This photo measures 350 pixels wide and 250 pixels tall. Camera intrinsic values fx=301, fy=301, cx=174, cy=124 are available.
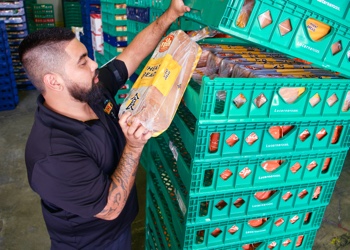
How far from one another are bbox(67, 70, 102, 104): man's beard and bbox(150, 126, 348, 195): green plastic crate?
0.53 m

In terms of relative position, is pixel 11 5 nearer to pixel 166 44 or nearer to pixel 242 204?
pixel 166 44

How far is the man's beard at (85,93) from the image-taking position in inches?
65.7

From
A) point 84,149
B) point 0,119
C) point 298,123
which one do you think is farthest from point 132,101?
point 0,119

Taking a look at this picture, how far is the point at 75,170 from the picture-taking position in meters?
1.47

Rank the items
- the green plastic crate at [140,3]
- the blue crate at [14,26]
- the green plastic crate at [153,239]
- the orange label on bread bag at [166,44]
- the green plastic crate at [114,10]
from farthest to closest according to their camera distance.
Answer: the blue crate at [14,26] → the green plastic crate at [114,10] → the green plastic crate at [140,3] → the green plastic crate at [153,239] → the orange label on bread bag at [166,44]

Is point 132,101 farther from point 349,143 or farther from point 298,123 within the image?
point 349,143

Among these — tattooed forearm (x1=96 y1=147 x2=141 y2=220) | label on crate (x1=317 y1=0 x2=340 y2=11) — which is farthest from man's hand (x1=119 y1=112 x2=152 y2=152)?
label on crate (x1=317 y1=0 x2=340 y2=11)

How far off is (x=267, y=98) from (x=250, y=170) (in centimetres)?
41

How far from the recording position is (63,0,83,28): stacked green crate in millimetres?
11570

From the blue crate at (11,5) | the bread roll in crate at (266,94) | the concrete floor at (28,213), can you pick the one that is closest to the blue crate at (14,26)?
the blue crate at (11,5)

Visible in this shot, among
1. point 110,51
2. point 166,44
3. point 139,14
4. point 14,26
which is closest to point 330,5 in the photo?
point 166,44

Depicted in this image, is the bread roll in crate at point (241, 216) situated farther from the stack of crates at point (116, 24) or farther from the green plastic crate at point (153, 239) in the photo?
the stack of crates at point (116, 24)

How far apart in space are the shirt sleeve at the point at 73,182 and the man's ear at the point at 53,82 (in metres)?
0.40

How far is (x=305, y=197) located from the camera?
1.81m
